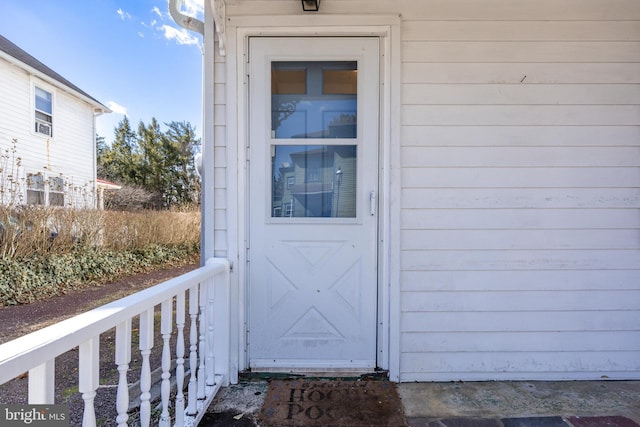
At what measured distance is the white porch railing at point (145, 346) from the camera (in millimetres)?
728

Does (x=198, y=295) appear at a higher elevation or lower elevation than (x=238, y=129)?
lower

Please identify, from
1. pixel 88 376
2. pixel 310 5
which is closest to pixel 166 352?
pixel 88 376

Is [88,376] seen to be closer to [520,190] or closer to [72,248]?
[520,190]

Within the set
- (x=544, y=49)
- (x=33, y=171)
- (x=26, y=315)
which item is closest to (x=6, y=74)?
(x=33, y=171)

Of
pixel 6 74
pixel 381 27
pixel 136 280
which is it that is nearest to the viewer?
pixel 381 27

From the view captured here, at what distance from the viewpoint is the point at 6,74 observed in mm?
6746

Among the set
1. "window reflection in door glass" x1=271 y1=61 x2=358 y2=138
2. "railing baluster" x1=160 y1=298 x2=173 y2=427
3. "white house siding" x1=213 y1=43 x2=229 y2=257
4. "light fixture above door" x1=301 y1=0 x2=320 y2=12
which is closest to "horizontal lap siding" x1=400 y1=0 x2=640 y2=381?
"window reflection in door glass" x1=271 y1=61 x2=358 y2=138

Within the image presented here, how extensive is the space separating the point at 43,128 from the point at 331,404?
9.38 metres

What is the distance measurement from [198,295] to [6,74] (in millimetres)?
8488

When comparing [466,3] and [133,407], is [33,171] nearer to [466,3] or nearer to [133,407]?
[133,407]

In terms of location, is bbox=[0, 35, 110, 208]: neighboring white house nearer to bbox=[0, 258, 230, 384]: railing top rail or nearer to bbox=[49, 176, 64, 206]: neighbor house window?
bbox=[49, 176, 64, 206]: neighbor house window

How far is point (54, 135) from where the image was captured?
26.0 feet

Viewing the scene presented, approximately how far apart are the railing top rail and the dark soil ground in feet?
2.25

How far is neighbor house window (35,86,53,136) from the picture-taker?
7504 mm
